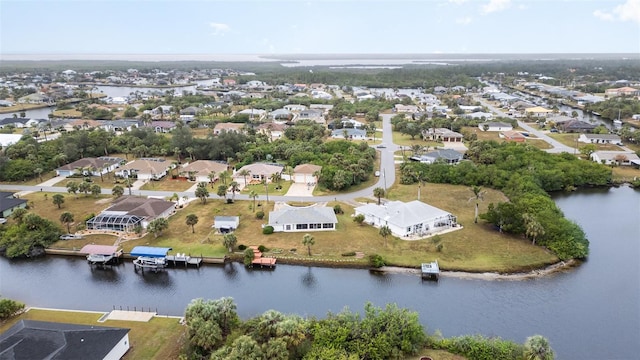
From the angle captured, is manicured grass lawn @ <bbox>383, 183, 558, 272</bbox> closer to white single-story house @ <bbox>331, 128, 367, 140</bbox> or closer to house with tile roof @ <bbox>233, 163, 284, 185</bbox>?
house with tile roof @ <bbox>233, 163, 284, 185</bbox>

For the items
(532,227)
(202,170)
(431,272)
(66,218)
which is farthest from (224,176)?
(532,227)

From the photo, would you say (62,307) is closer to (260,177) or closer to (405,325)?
(405,325)

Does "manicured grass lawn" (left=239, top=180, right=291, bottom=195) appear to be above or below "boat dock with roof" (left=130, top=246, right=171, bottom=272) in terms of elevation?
above

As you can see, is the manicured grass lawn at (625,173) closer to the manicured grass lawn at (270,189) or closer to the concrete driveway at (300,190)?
the concrete driveway at (300,190)

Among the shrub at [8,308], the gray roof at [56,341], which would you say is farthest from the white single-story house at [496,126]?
the shrub at [8,308]

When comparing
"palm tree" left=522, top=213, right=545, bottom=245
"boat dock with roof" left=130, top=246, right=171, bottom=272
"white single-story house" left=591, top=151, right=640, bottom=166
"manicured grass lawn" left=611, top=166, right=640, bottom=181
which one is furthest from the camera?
"white single-story house" left=591, top=151, right=640, bottom=166

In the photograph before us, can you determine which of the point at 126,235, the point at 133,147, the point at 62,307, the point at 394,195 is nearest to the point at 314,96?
the point at 133,147

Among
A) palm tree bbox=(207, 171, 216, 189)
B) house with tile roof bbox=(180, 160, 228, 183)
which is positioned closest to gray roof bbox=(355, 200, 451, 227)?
palm tree bbox=(207, 171, 216, 189)
